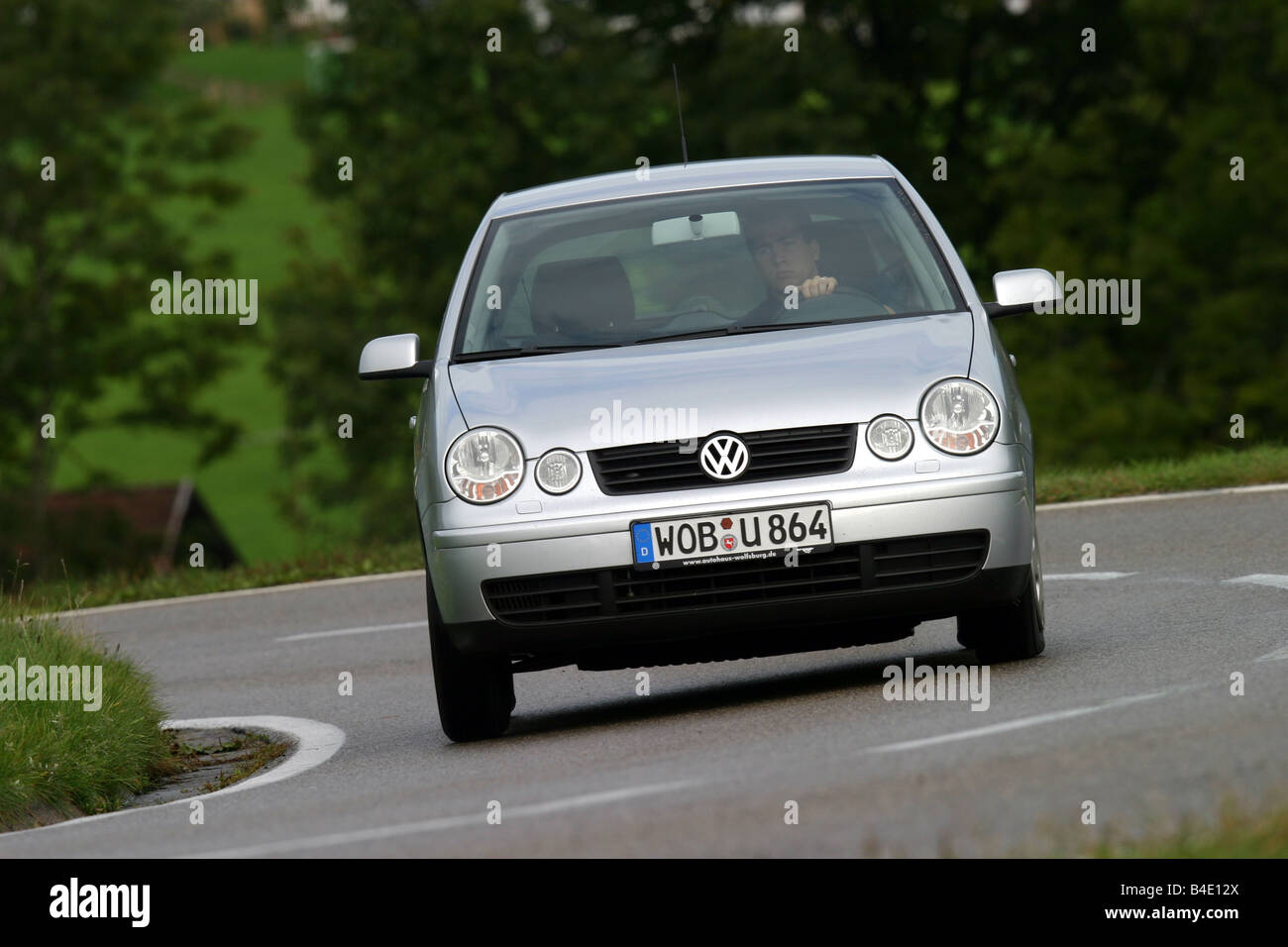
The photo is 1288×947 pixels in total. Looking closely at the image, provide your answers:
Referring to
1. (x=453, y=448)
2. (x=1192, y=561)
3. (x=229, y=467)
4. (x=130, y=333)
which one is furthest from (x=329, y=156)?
(x=229, y=467)

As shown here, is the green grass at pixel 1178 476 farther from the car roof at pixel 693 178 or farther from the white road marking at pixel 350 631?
the car roof at pixel 693 178

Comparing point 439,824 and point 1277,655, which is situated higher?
point 1277,655

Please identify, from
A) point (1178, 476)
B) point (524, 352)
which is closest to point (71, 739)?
point (524, 352)

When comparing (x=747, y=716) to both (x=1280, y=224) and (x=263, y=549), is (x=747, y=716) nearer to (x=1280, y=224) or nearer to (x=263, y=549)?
(x=1280, y=224)

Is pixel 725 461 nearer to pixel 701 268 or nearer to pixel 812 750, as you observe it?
pixel 812 750

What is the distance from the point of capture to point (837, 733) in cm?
687

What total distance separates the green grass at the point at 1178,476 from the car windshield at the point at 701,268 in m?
6.36

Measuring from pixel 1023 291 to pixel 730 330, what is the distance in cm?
116

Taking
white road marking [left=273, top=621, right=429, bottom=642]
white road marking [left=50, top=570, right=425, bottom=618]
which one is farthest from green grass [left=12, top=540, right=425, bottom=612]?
white road marking [left=273, top=621, right=429, bottom=642]

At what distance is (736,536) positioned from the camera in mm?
7250

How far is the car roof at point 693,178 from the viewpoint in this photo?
8922 mm

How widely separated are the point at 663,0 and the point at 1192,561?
30346 mm

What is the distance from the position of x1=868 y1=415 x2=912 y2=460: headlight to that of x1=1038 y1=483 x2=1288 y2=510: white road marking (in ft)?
23.3

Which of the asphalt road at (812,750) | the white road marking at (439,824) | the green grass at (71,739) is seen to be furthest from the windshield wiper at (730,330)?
the green grass at (71,739)
